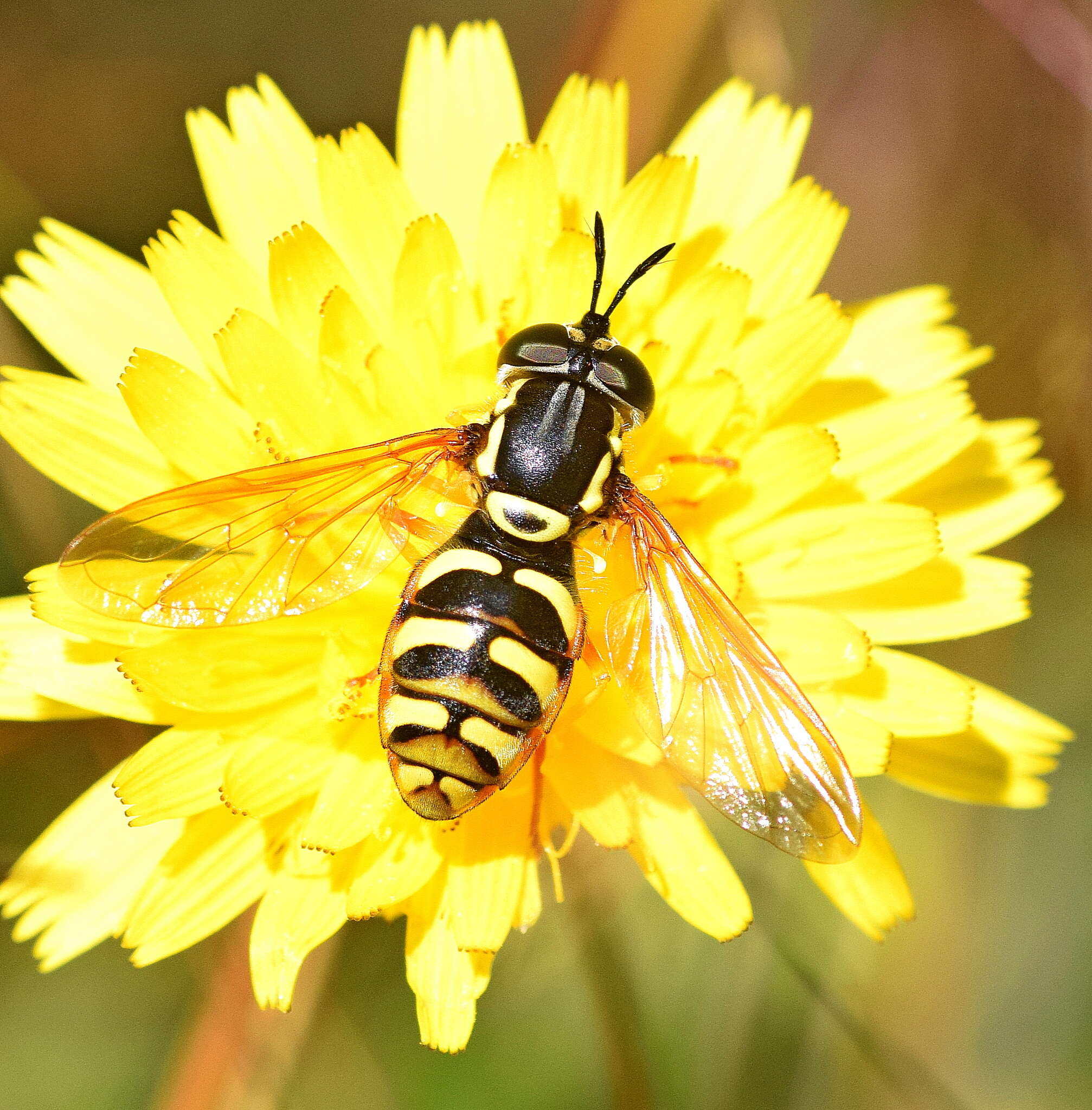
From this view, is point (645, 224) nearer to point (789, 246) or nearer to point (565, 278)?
point (565, 278)

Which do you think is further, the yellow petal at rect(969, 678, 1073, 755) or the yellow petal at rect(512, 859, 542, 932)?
the yellow petal at rect(969, 678, 1073, 755)

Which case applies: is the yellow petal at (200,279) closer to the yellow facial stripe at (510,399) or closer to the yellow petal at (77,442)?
the yellow petal at (77,442)

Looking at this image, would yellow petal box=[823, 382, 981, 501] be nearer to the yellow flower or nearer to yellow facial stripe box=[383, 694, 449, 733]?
the yellow flower

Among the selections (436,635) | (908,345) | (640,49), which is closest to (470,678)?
(436,635)

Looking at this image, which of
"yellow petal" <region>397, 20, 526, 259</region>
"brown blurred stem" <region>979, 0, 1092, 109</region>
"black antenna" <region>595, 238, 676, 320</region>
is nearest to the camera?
"black antenna" <region>595, 238, 676, 320</region>

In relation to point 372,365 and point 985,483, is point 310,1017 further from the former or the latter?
point 985,483

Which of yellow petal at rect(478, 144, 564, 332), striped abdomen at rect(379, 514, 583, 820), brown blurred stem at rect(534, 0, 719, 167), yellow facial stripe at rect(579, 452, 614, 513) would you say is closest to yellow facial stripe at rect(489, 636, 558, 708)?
striped abdomen at rect(379, 514, 583, 820)

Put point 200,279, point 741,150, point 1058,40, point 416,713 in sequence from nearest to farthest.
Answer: point 416,713 → point 200,279 → point 741,150 → point 1058,40
